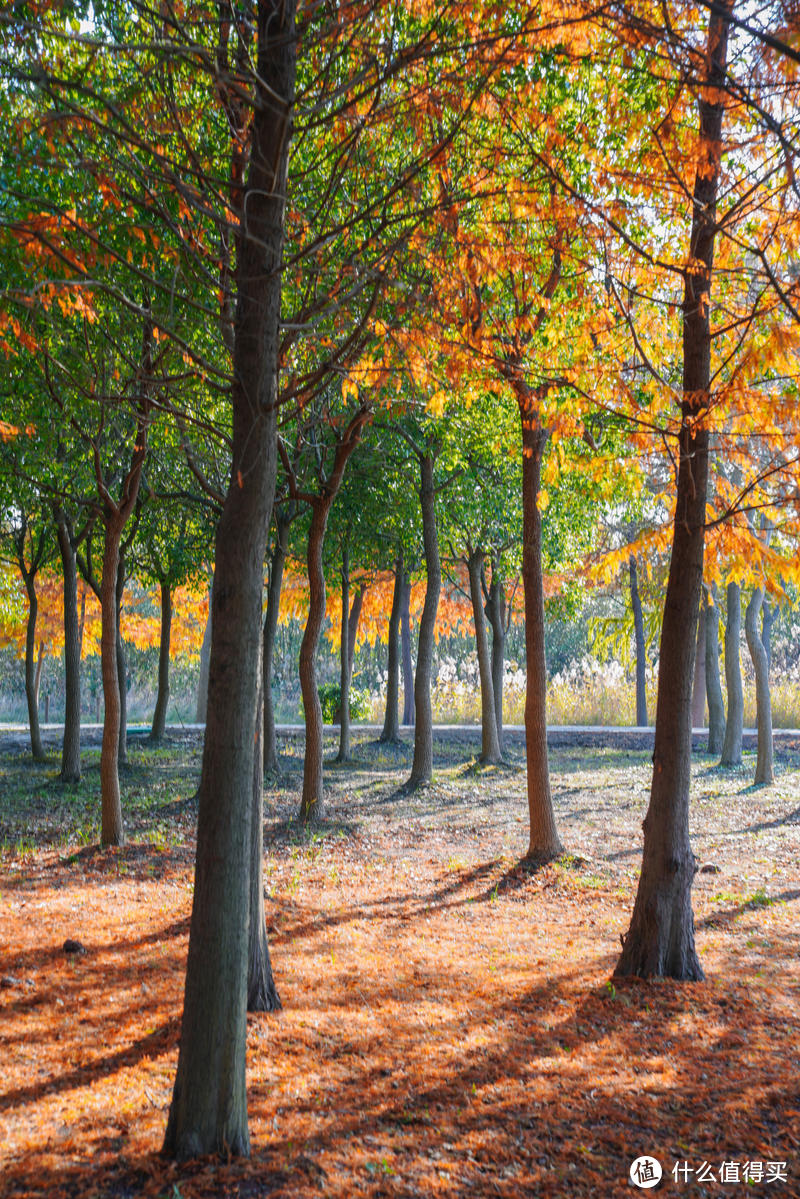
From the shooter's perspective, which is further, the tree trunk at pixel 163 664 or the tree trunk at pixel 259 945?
the tree trunk at pixel 163 664

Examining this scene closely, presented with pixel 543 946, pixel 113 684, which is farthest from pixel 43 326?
pixel 543 946

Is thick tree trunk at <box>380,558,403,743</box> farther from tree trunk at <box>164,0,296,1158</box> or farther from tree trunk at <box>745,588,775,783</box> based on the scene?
tree trunk at <box>164,0,296,1158</box>

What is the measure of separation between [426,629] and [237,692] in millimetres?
10223

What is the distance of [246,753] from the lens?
3.23 metres

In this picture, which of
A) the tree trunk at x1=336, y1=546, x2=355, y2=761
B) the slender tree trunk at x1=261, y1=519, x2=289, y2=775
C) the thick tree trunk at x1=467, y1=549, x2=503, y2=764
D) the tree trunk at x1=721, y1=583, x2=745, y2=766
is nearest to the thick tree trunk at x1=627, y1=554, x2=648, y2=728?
the tree trunk at x1=721, y1=583, x2=745, y2=766

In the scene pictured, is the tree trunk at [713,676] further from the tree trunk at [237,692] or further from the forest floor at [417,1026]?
the tree trunk at [237,692]

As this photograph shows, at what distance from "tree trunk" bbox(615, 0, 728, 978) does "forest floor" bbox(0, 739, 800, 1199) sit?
0.24 meters

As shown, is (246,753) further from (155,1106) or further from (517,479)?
(517,479)

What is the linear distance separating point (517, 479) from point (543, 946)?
8.56 meters

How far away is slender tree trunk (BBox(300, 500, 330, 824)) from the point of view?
949 centimetres

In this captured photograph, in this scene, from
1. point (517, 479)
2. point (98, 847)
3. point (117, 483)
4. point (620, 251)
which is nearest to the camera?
point (620, 251)

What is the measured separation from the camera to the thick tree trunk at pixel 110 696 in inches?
340

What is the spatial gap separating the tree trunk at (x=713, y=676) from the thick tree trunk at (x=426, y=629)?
7372 millimetres

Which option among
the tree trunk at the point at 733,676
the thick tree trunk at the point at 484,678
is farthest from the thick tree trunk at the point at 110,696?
the tree trunk at the point at 733,676
